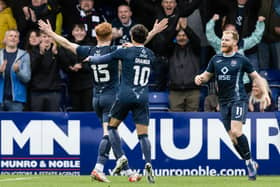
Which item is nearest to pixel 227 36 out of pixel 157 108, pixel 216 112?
pixel 216 112

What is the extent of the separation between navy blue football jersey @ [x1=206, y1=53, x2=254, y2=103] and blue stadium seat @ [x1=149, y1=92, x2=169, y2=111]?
13.4ft

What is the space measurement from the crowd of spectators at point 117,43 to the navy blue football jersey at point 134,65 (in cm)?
511

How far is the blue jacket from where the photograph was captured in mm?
18750

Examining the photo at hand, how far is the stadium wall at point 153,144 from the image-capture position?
709 inches

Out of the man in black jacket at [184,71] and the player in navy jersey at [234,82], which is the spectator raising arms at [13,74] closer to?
the man in black jacket at [184,71]

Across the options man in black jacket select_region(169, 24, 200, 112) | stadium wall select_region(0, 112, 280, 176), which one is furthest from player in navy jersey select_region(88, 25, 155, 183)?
man in black jacket select_region(169, 24, 200, 112)

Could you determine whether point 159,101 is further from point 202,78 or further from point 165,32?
point 202,78

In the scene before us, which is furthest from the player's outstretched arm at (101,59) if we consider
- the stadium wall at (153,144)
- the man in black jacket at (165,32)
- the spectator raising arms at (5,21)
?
the spectator raising arms at (5,21)

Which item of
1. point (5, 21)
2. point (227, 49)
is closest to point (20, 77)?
point (5, 21)

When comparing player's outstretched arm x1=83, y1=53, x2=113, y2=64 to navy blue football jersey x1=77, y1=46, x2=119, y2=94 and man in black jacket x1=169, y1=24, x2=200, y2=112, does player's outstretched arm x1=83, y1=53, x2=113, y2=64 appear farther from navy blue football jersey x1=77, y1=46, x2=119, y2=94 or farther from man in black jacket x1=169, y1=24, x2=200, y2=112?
man in black jacket x1=169, y1=24, x2=200, y2=112

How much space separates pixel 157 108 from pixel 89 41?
1904mm

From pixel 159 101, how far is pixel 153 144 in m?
1.45

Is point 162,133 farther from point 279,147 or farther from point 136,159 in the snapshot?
point 279,147

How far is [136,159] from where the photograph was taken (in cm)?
1811
